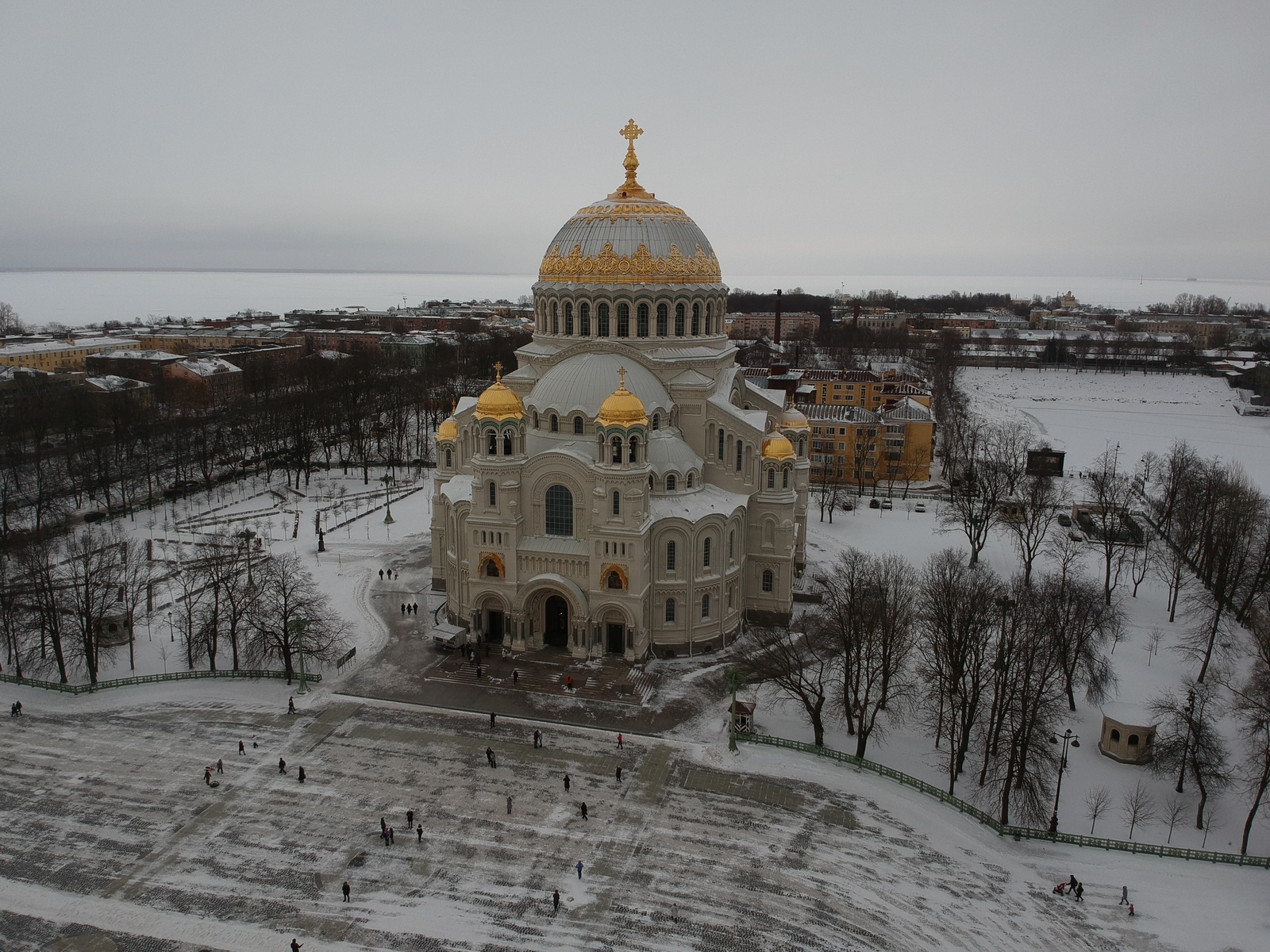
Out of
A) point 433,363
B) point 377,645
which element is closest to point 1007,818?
point 377,645

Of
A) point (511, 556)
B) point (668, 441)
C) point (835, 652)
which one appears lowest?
point (835, 652)

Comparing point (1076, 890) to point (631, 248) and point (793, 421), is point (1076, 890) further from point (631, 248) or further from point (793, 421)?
point (631, 248)

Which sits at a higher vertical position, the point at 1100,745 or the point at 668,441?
the point at 668,441

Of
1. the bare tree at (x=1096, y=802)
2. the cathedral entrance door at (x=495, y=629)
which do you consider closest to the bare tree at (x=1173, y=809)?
the bare tree at (x=1096, y=802)

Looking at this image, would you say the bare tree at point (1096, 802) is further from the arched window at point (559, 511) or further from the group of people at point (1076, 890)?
the arched window at point (559, 511)

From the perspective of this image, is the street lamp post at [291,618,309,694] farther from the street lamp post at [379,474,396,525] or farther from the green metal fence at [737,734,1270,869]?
the green metal fence at [737,734,1270,869]

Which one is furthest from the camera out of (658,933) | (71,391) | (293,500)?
(71,391)

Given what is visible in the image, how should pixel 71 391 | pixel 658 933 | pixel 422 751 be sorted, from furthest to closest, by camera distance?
pixel 71 391
pixel 422 751
pixel 658 933

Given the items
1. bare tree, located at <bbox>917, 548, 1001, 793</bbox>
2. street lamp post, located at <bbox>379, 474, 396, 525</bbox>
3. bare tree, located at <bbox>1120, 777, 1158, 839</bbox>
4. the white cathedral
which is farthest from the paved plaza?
street lamp post, located at <bbox>379, 474, 396, 525</bbox>

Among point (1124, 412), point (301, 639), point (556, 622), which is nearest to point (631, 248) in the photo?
→ point (556, 622)

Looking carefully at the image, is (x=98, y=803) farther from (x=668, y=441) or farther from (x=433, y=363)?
(x=433, y=363)
